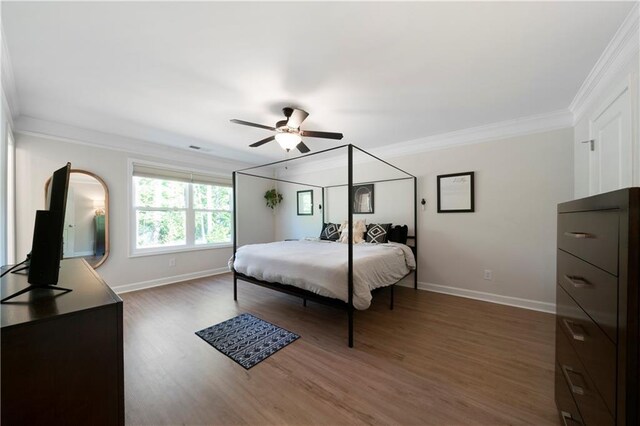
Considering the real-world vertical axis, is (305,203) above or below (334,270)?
above

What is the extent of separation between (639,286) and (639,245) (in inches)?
4.8

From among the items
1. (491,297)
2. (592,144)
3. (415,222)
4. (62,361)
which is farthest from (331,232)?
(62,361)

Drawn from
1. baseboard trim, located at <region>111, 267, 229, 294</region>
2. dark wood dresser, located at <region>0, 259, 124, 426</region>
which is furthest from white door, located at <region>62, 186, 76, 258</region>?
dark wood dresser, located at <region>0, 259, 124, 426</region>

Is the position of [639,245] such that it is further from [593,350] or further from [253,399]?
[253,399]

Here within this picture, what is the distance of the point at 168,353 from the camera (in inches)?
82.7

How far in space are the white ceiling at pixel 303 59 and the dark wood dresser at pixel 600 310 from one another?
1.33m

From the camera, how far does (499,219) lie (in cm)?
324

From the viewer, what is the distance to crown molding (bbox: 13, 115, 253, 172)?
3049 mm

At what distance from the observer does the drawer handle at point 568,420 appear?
A: 3.61ft

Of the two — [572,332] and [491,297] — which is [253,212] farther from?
[572,332]

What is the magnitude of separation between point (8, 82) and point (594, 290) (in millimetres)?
4345

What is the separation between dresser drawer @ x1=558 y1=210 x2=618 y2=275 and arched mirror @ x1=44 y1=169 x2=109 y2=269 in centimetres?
510

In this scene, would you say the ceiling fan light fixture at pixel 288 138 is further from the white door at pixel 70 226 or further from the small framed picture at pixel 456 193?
the white door at pixel 70 226

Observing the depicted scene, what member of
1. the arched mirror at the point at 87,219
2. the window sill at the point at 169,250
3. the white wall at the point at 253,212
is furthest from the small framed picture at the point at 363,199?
the arched mirror at the point at 87,219
